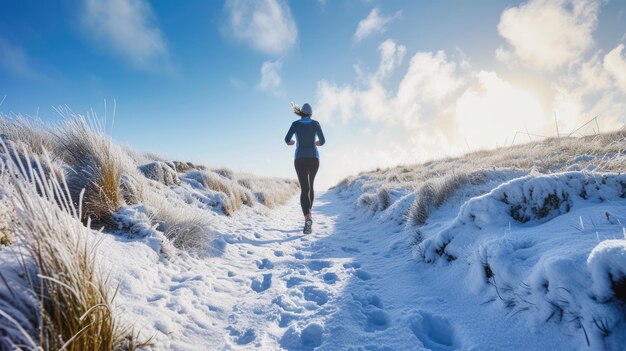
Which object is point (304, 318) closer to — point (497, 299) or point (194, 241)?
point (497, 299)

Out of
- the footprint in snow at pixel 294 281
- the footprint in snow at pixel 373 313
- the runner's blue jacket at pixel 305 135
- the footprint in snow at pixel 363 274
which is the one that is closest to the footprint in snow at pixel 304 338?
the footprint in snow at pixel 373 313

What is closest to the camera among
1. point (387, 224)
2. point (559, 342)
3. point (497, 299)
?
point (559, 342)

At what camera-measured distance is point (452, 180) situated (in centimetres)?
474

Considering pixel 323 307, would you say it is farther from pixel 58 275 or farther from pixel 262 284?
pixel 58 275

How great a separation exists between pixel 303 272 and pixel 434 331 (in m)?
1.61

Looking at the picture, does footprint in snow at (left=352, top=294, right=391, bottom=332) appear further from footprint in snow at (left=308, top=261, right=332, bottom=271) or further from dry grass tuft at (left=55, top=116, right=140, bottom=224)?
dry grass tuft at (left=55, top=116, right=140, bottom=224)

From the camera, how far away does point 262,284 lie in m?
3.09

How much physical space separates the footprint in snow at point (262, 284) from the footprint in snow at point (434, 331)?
1461 mm

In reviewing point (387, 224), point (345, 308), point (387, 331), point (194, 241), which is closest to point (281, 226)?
point (387, 224)

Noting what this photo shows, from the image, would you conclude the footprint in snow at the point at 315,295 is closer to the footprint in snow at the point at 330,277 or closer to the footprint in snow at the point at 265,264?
the footprint in snow at the point at 330,277

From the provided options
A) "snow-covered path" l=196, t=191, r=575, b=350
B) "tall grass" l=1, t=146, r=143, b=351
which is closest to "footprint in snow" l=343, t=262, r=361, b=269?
"snow-covered path" l=196, t=191, r=575, b=350

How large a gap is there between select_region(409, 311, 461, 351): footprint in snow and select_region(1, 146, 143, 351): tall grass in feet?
5.85

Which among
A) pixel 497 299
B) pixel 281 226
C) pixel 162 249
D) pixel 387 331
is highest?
pixel 281 226

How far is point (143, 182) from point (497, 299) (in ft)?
12.7
